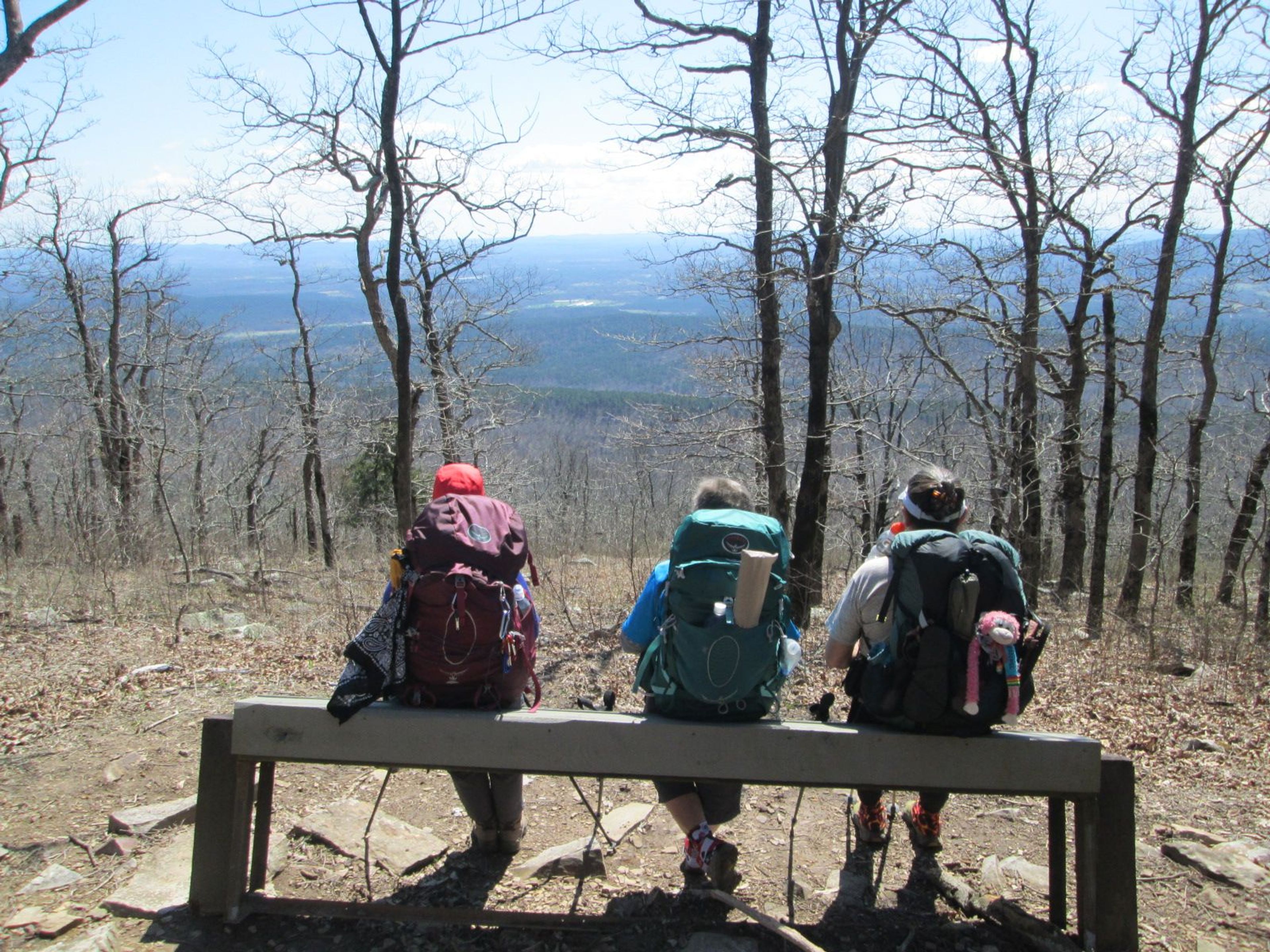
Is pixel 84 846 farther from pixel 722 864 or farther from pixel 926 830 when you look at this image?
pixel 926 830

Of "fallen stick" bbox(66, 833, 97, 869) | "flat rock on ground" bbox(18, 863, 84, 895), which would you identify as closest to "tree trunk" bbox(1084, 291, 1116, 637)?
"fallen stick" bbox(66, 833, 97, 869)

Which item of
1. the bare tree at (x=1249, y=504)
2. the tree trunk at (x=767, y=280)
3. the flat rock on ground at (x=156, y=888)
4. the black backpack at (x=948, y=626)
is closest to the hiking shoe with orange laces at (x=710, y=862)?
the black backpack at (x=948, y=626)

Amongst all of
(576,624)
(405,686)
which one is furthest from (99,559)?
(405,686)

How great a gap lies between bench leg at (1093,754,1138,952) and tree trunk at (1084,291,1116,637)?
969 centimetres

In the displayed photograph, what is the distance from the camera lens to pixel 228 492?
102 ft

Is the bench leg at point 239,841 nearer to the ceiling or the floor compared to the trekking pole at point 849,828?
nearer to the ceiling

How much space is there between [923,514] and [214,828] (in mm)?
2645

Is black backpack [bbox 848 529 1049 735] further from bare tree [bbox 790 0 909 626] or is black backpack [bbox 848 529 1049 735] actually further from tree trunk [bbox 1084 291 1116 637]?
tree trunk [bbox 1084 291 1116 637]

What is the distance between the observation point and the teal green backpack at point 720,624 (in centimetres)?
290

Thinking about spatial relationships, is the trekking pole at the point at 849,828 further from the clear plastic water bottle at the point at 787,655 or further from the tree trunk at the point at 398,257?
the tree trunk at the point at 398,257

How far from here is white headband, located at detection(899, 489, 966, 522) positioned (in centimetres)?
306

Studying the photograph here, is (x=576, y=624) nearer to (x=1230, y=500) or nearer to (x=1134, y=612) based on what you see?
(x=1134, y=612)

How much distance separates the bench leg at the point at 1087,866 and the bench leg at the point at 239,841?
277 centimetres

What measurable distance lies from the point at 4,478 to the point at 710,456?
2110cm
